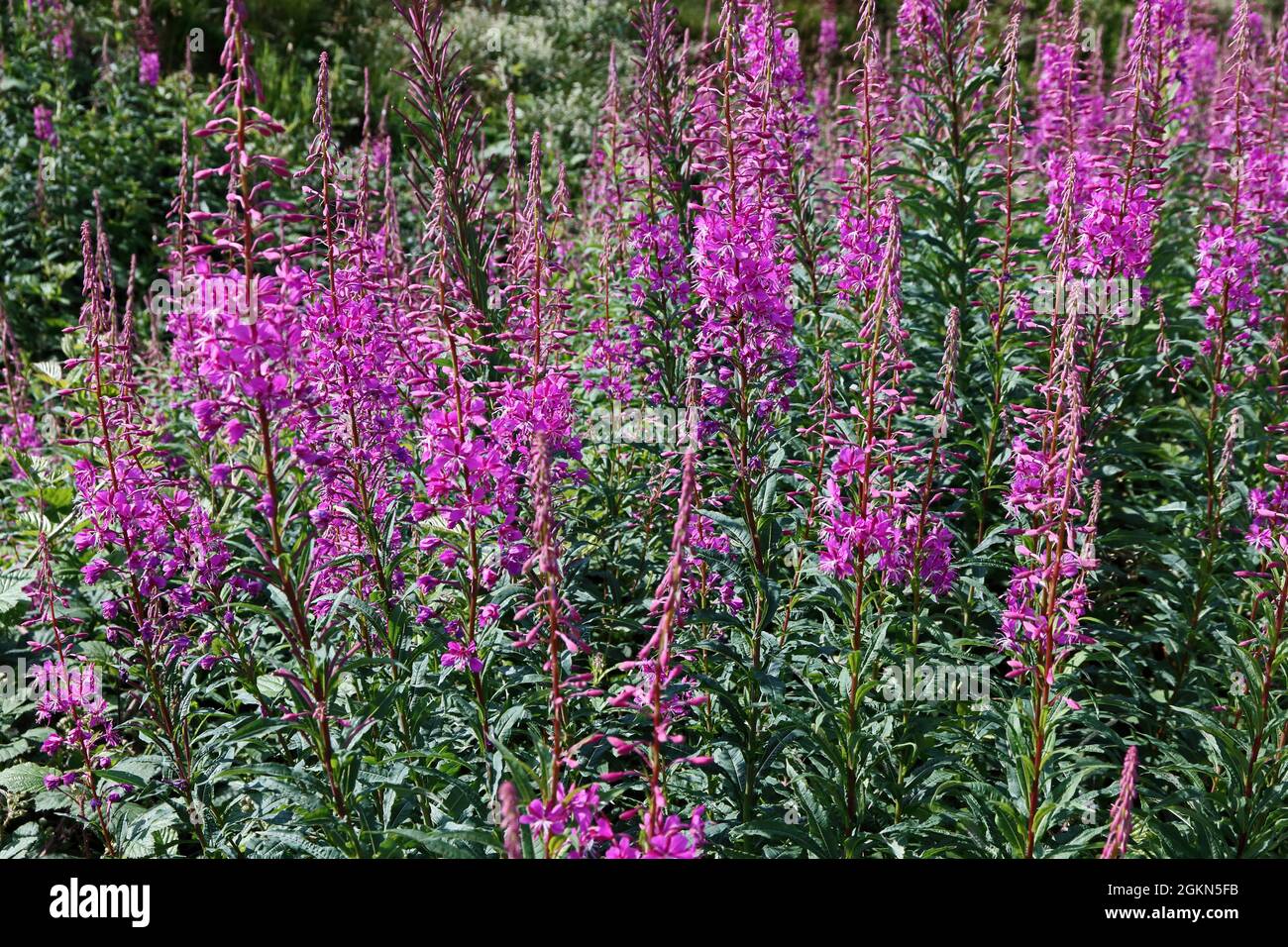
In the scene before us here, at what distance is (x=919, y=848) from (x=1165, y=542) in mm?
1840

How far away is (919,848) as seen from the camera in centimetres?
336

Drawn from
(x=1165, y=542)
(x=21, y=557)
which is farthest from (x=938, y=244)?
(x=21, y=557)

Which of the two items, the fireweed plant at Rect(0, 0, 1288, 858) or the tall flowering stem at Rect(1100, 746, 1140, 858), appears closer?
the tall flowering stem at Rect(1100, 746, 1140, 858)

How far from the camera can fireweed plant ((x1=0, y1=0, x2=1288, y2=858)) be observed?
114 inches

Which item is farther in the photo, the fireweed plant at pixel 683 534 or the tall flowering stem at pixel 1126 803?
the fireweed plant at pixel 683 534

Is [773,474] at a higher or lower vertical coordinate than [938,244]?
lower

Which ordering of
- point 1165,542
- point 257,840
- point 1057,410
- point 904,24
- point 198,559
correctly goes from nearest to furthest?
point 1057,410 < point 257,840 < point 198,559 < point 1165,542 < point 904,24

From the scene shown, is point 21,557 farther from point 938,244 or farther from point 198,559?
point 938,244

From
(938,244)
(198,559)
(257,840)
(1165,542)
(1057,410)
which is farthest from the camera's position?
(938,244)

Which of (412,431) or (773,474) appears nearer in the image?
(773,474)

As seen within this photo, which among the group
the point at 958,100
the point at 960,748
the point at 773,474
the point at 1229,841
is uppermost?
the point at 958,100

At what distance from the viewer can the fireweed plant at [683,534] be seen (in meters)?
2.89

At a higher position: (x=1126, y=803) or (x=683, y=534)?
(x=683, y=534)

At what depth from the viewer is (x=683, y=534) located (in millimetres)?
2125
